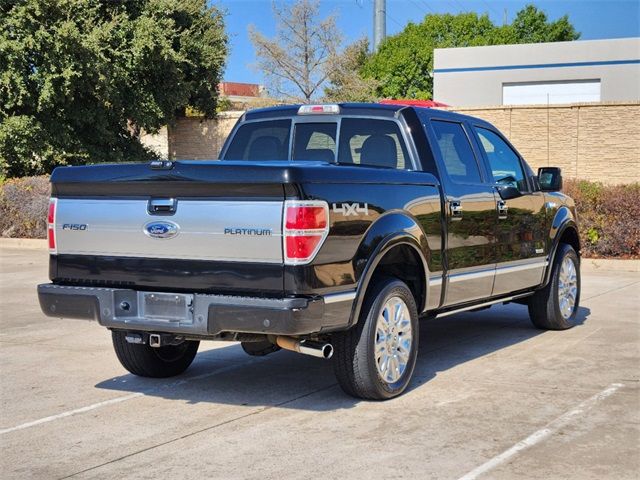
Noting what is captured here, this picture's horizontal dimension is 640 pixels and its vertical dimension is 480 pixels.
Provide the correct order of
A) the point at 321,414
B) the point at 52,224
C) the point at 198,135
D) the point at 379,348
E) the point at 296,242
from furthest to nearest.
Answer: the point at 198,135 → the point at 52,224 → the point at 379,348 → the point at 321,414 → the point at 296,242

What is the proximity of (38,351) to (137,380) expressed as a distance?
162 centimetres

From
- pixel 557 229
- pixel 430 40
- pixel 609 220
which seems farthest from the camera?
pixel 430 40

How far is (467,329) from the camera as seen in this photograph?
357 inches

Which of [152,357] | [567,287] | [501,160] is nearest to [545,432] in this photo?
[152,357]

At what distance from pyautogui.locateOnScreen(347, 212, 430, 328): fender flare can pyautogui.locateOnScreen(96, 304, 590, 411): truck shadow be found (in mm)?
834

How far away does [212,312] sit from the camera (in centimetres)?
532

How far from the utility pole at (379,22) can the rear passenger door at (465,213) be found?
5801 centimetres

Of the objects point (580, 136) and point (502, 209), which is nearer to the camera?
point (502, 209)

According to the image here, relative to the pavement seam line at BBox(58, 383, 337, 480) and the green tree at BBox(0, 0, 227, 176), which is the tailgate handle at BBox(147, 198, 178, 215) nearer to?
the pavement seam line at BBox(58, 383, 337, 480)

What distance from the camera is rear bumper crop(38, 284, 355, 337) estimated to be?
16.9ft

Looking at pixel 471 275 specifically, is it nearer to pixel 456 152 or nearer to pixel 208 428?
pixel 456 152

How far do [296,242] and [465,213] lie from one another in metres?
2.23

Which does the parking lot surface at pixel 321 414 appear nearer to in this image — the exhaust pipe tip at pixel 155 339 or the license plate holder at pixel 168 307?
the exhaust pipe tip at pixel 155 339

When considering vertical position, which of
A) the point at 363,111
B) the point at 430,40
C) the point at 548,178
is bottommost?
the point at 548,178
